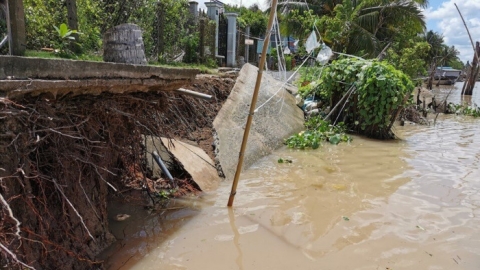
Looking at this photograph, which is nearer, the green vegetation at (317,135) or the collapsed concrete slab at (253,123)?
the collapsed concrete slab at (253,123)

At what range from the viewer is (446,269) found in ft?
8.79

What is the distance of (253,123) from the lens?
618cm

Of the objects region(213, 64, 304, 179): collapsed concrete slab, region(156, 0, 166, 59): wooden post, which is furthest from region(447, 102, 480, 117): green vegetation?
region(156, 0, 166, 59): wooden post

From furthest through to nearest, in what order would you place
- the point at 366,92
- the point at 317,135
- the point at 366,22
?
the point at 366,22, the point at 366,92, the point at 317,135

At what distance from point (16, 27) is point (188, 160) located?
9.32ft

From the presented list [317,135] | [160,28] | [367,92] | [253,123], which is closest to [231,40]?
[160,28]

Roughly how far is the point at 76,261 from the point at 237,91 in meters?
4.33

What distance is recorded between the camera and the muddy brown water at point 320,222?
9.19ft

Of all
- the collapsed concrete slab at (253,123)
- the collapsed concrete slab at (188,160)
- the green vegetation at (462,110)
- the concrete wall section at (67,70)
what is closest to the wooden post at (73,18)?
the collapsed concrete slab at (253,123)

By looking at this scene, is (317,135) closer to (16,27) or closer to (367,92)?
(367,92)

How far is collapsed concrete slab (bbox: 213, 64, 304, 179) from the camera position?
5109 millimetres

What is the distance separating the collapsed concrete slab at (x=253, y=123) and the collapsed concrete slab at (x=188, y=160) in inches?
9.6

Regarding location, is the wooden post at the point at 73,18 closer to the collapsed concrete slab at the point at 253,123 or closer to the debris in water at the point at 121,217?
the collapsed concrete slab at the point at 253,123

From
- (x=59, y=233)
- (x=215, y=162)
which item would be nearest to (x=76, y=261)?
(x=59, y=233)
